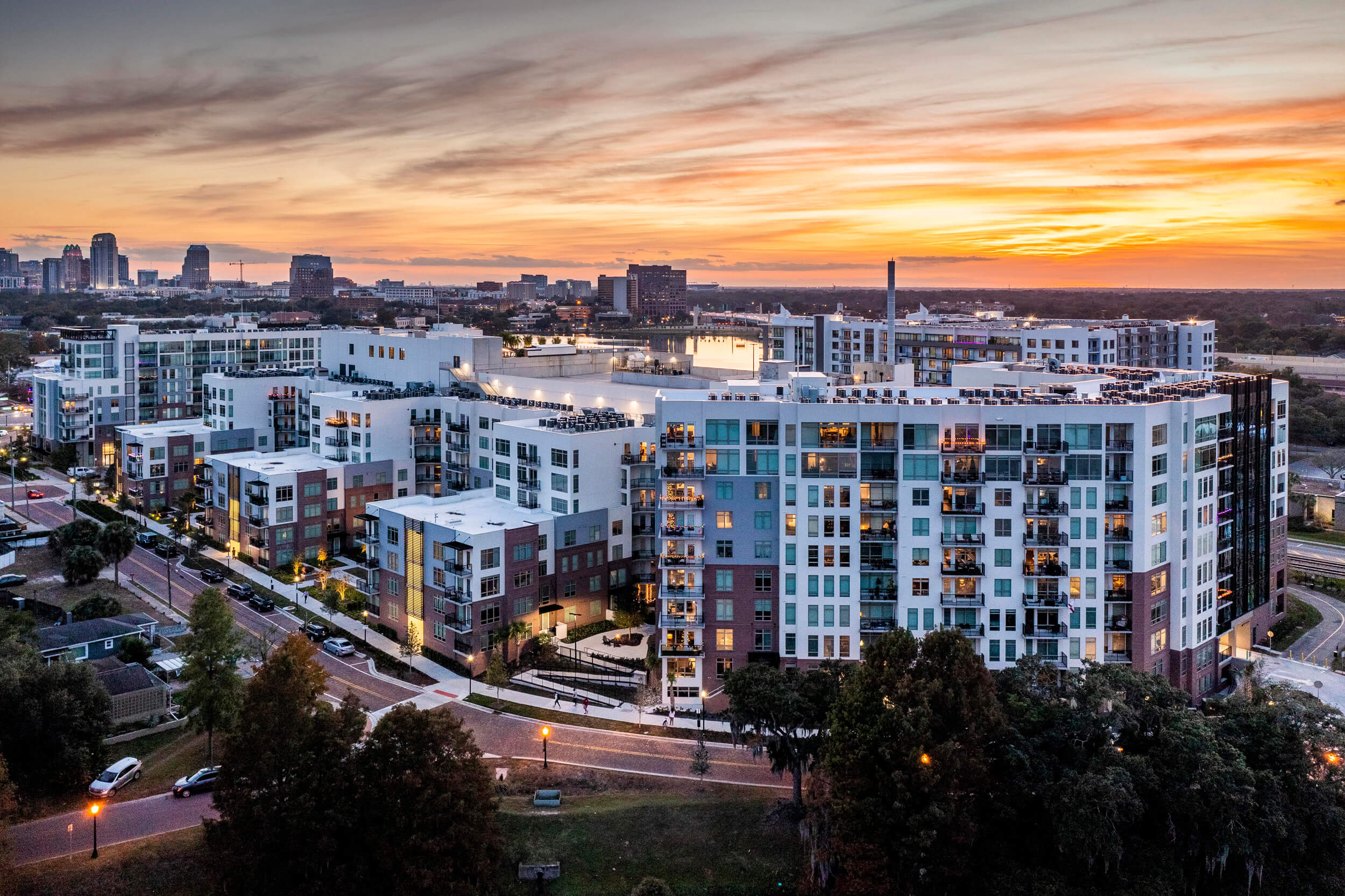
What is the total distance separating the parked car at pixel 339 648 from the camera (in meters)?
71.8

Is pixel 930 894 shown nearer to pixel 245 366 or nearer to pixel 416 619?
pixel 416 619

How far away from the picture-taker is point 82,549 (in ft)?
279

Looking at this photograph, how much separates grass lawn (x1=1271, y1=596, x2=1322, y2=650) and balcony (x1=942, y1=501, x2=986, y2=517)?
28753 millimetres

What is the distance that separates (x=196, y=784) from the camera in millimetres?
51812

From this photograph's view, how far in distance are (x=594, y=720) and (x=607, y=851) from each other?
14.8m

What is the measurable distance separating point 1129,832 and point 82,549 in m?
78.7

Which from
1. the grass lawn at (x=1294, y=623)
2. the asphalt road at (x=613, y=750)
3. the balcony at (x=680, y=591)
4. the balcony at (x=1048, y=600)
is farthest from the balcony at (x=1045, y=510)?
the grass lawn at (x=1294, y=623)

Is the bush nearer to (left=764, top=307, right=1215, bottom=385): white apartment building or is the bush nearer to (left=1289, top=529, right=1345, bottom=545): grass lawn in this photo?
(left=764, top=307, right=1215, bottom=385): white apartment building

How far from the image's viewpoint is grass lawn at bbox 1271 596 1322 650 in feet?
246

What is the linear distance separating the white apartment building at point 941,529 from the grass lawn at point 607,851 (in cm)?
1297

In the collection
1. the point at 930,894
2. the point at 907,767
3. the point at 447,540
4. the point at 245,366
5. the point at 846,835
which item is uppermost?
the point at 245,366

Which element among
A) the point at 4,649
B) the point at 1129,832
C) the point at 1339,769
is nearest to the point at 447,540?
the point at 4,649

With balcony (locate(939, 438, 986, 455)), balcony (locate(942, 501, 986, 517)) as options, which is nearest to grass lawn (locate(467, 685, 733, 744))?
balcony (locate(942, 501, 986, 517))

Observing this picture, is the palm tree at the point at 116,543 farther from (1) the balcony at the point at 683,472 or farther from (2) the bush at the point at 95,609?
(1) the balcony at the point at 683,472
